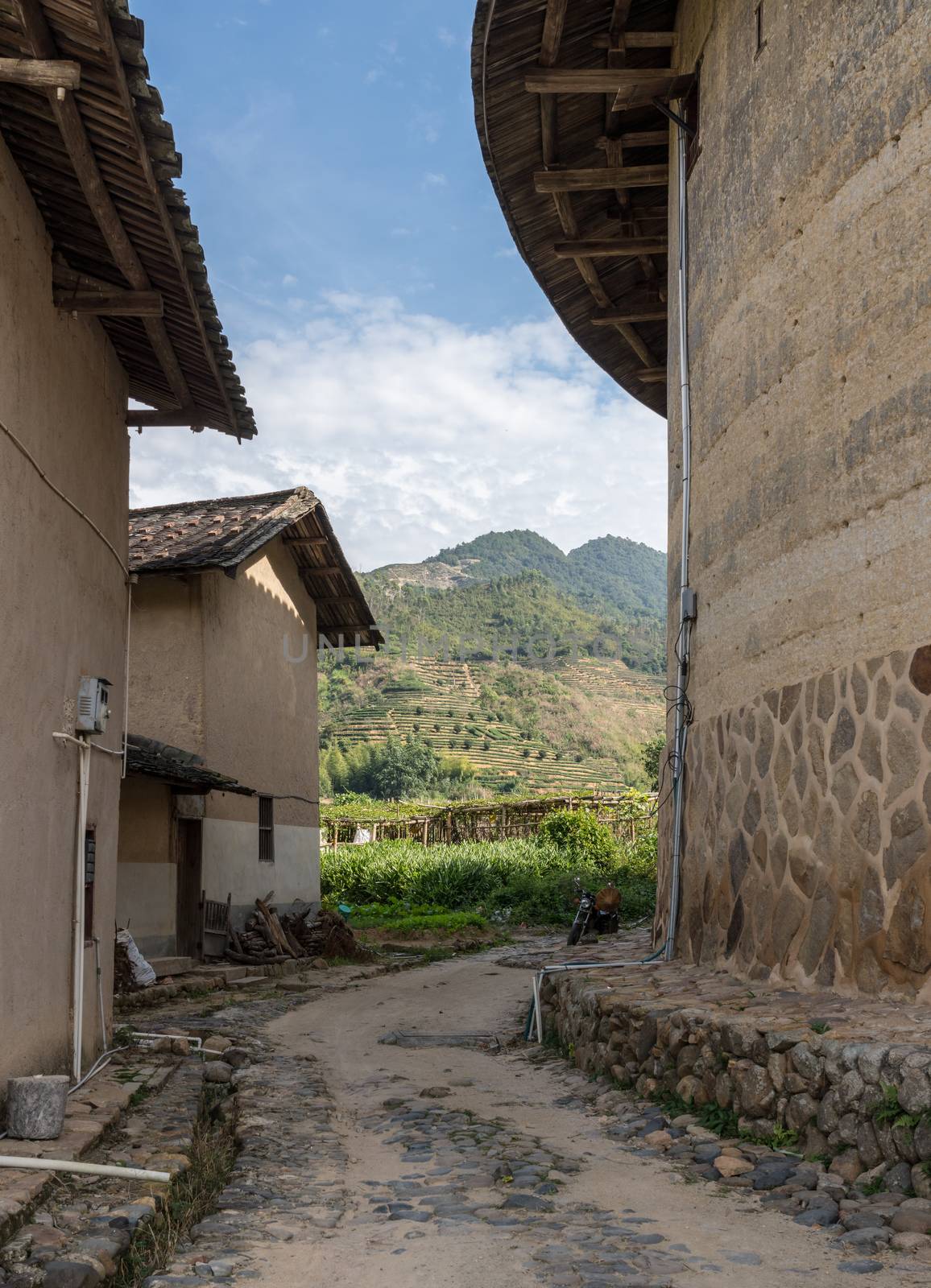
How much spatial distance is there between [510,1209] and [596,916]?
9.76 meters

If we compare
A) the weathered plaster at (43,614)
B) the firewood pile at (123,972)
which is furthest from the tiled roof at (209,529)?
the weathered plaster at (43,614)

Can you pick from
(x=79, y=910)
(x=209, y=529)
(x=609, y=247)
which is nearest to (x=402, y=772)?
(x=209, y=529)

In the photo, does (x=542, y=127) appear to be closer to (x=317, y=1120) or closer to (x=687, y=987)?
(x=687, y=987)

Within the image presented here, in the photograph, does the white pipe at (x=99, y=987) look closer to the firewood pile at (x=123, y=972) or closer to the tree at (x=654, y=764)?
the firewood pile at (x=123, y=972)

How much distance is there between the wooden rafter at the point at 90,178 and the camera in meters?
5.27

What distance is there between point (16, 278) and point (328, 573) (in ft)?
48.1

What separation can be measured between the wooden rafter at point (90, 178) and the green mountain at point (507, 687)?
58.2 meters

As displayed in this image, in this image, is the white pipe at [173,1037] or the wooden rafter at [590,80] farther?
the white pipe at [173,1037]

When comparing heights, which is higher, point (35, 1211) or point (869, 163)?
point (869, 163)

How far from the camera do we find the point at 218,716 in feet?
54.2

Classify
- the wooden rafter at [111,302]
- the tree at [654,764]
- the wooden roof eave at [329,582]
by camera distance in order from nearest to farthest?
1. the wooden rafter at [111,302]
2. the wooden roof eave at [329,582]
3. the tree at [654,764]

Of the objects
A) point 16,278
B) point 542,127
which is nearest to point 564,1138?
point 16,278

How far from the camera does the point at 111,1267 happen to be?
4.56 metres

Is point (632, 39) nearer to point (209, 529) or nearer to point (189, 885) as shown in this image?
point (209, 529)
